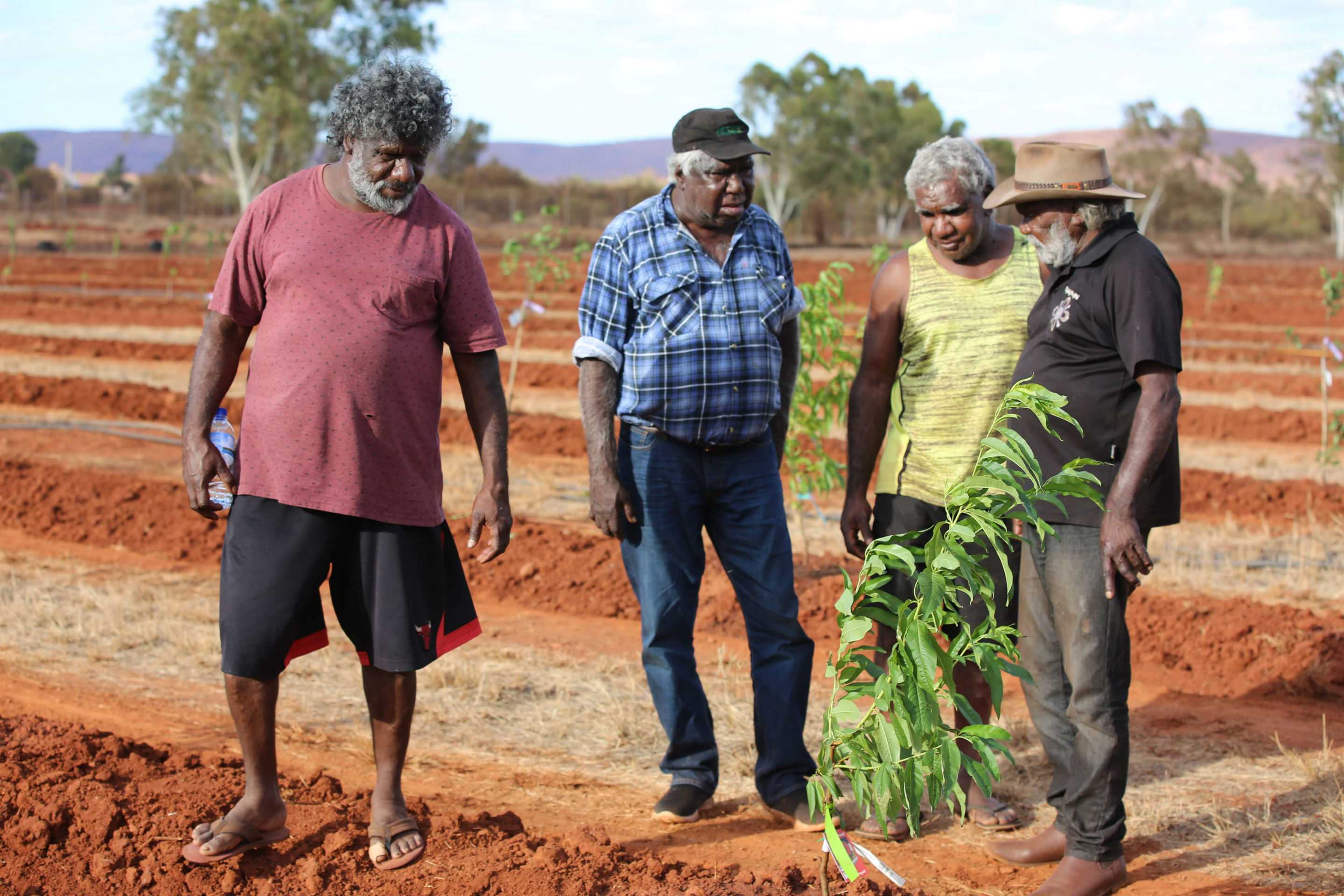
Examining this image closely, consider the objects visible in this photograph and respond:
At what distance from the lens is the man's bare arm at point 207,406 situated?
332cm

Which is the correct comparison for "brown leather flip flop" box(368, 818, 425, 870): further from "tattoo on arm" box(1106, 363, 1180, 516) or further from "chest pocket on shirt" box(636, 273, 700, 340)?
"tattoo on arm" box(1106, 363, 1180, 516)

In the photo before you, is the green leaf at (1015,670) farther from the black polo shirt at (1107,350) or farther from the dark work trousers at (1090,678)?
the black polo shirt at (1107,350)

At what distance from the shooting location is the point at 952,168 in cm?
387

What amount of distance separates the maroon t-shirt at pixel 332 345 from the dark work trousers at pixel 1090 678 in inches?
67.7

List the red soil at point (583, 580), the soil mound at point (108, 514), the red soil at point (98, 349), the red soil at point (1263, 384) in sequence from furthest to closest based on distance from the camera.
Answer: the red soil at point (98, 349), the red soil at point (1263, 384), the soil mound at point (108, 514), the red soil at point (583, 580)

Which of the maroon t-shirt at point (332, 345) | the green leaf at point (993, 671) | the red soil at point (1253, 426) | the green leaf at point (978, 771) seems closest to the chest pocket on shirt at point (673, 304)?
the maroon t-shirt at point (332, 345)

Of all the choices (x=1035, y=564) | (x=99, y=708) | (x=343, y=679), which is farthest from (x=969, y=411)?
(x=99, y=708)

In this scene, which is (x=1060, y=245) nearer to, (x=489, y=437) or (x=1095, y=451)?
(x=1095, y=451)

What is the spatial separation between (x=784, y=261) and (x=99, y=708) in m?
3.17

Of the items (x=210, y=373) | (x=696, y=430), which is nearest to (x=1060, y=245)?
(x=696, y=430)

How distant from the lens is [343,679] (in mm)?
5582

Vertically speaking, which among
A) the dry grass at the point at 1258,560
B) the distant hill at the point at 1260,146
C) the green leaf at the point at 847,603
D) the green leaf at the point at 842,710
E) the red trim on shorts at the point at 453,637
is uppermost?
the distant hill at the point at 1260,146

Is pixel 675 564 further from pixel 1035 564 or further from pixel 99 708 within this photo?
pixel 99 708

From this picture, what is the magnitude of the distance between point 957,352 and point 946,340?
51mm
